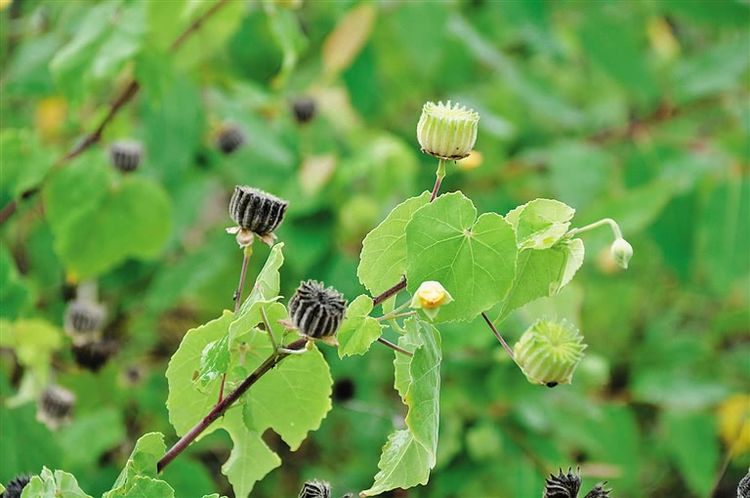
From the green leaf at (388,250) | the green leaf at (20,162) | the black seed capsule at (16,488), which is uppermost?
the green leaf at (388,250)

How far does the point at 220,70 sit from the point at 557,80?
2.55 feet

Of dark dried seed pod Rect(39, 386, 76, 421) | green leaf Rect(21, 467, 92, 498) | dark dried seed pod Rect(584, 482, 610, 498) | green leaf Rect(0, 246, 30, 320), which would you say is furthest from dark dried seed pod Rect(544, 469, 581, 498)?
dark dried seed pod Rect(39, 386, 76, 421)

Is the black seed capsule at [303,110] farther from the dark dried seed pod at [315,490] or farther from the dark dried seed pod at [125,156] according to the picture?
the dark dried seed pod at [315,490]

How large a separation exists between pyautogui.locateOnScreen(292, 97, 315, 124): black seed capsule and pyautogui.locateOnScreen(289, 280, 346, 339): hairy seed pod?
0.78 meters

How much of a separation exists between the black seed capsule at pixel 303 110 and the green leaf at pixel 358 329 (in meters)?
0.76

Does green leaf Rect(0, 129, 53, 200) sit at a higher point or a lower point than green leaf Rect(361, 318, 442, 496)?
lower

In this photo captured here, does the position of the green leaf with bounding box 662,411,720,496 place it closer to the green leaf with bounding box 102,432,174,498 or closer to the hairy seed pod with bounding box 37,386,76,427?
the hairy seed pod with bounding box 37,386,76,427

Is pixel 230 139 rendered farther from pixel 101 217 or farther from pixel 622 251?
pixel 622 251

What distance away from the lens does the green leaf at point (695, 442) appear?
1.36m

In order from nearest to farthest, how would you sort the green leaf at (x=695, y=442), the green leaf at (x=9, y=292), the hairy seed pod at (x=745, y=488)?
the hairy seed pod at (x=745, y=488) → the green leaf at (x=9, y=292) → the green leaf at (x=695, y=442)

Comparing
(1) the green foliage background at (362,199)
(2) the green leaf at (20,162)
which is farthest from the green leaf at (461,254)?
(2) the green leaf at (20,162)

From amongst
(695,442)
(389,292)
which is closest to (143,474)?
(389,292)

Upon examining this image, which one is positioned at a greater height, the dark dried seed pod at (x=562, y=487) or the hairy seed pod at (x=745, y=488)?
the hairy seed pod at (x=745, y=488)

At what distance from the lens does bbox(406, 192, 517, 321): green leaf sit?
1.66ft
